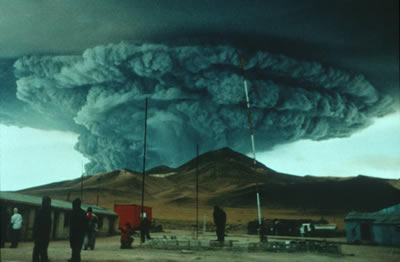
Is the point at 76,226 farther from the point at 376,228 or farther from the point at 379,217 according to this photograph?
the point at 379,217

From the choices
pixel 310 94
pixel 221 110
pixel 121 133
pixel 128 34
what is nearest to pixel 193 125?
pixel 221 110

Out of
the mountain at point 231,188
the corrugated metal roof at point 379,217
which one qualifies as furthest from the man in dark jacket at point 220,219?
the mountain at point 231,188

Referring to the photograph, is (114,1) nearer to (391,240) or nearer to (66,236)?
(66,236)

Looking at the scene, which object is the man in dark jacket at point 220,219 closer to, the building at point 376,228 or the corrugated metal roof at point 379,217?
the building at point 376,228

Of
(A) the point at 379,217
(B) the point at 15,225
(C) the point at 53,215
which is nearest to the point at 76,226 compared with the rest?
(B) the point at 15,225

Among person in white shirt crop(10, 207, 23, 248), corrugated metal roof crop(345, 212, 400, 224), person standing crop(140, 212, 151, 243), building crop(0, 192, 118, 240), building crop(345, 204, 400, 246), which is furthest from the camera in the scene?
corrugated metal roof crop(345, 212, 400, 224)

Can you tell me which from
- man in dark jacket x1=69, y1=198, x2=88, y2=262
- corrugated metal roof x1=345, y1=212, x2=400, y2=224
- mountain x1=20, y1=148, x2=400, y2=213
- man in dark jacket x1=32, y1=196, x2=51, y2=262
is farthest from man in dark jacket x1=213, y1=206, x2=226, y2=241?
mountain x1=20, y1=148, x2=400, y2=213

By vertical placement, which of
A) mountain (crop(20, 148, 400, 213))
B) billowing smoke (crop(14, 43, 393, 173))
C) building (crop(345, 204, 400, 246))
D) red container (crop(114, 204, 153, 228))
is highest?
billowing smoke (crop(14, 43, 393, 173))

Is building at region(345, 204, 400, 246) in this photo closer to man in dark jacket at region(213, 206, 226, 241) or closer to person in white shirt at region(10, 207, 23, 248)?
man in dark jacket at region(213, 206, 226, 241)
